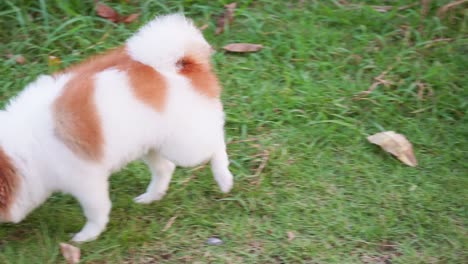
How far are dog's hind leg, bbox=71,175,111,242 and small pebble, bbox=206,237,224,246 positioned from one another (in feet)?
1.60

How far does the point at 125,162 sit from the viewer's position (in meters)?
3.19

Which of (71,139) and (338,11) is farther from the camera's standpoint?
(338,11)

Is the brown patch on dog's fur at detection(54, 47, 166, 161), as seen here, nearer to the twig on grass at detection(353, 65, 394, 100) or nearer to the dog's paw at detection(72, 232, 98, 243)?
the dog's paw at detection(72, 232, 98, 243)

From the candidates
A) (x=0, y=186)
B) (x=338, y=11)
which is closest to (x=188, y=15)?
(x=338, y=11)

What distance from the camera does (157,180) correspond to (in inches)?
Result: 141

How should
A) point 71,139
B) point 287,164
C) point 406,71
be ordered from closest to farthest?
point 71,139, point 287,164, point 406,71

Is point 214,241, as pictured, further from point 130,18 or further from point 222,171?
point 130,18

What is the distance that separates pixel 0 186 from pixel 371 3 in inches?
119

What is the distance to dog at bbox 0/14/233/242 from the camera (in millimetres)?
2957

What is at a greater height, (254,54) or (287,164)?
(254,54)

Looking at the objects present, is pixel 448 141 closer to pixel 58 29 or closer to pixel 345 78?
pixel 345 78

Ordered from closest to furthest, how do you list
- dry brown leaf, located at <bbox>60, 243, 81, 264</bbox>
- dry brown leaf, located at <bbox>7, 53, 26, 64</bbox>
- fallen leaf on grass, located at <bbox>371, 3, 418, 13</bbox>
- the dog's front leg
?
dry brown leaf, located at <bbox>60, 243, 81, 264</bbox>
the dog's front leg
dry brown leaf, located at <bbox>7, 53, 26, 64</bbox>
fallen leaf on grass, located at <bbox>371, 3, 418, 13</bbox>

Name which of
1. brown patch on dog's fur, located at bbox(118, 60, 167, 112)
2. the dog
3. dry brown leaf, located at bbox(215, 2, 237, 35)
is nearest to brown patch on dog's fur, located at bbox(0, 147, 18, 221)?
the dog

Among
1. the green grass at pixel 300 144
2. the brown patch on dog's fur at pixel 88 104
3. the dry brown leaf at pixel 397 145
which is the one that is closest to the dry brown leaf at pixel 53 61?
the green grass at pixel 300 144
